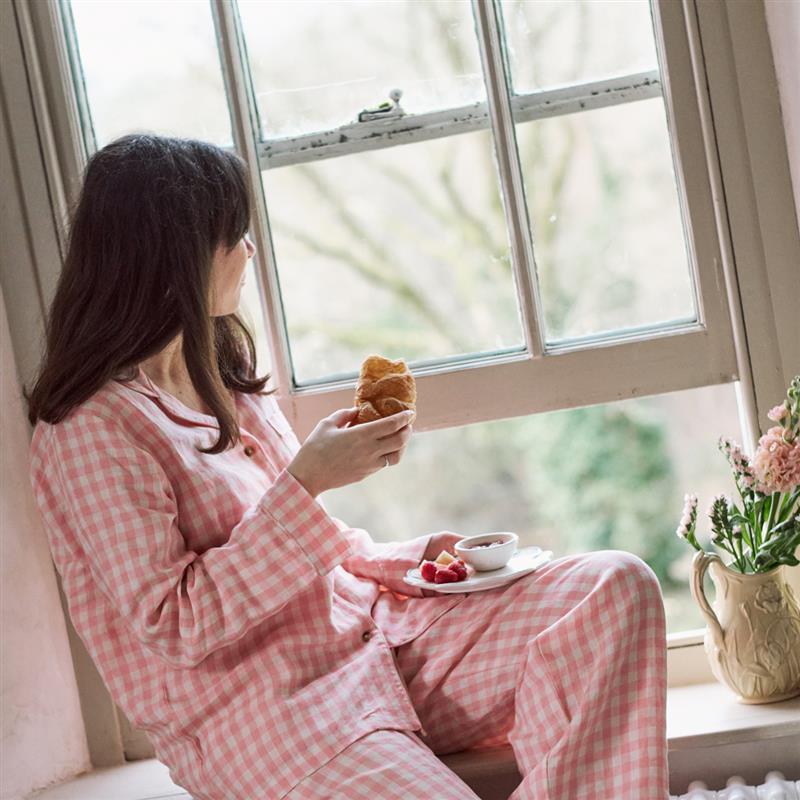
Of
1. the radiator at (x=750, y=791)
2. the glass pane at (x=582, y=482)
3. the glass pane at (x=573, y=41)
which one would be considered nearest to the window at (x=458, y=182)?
the glass pane at (x=573, y=41)

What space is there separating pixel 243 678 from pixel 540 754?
41 centimetres

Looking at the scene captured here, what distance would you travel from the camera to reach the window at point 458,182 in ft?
6.10

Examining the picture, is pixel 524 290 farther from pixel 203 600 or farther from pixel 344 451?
pixel 203 600

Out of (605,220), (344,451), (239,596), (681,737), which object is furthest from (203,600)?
(605,220)

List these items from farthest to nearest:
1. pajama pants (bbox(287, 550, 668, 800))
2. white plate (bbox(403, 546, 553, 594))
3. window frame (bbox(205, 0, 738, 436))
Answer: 1. window frame (bbox(205, 0, 738, 436))
2. white plate (bbox(403, 546, 553, 594))
3. pajama pants (bbox(287, 550, 668, 800))

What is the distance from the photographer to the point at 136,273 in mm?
1484

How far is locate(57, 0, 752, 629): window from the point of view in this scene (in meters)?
1.86

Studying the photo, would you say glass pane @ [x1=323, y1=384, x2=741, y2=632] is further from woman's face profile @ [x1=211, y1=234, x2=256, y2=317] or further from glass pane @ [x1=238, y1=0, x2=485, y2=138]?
glass pane @ [x1=238, y1=0, x2=485, y2=138]

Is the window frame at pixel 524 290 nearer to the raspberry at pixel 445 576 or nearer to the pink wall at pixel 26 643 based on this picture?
the raspberry at pixel 445 576

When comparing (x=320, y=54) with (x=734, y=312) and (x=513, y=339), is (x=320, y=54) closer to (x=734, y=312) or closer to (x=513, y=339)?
(x=513, y=339)

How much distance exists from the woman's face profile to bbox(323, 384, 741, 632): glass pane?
49 cm

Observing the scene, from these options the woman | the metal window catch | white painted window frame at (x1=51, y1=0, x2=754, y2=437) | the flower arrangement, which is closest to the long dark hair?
the woman

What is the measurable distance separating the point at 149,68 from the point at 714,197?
104 cm

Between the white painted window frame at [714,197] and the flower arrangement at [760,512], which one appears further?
the white painted window frame at [714,197]
